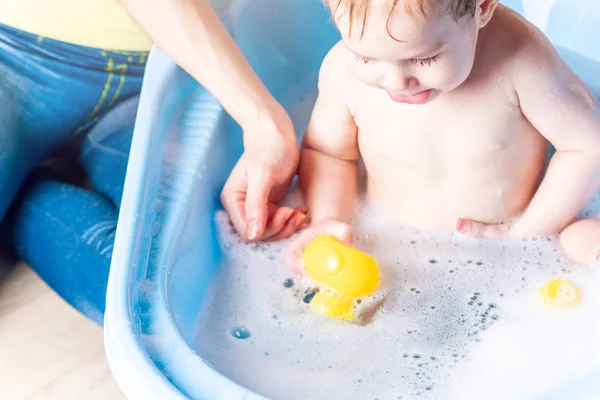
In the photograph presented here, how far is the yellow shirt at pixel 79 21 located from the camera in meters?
1.15

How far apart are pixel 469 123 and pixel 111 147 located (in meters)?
0.62

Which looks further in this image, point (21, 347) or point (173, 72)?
point (21, 347)

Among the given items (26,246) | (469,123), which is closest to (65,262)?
(26,246)

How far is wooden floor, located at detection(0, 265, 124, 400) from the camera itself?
3.79 ft

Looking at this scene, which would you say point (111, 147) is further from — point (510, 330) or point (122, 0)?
point (510, 330)

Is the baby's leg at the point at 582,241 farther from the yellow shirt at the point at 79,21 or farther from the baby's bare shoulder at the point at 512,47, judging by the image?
the yellow shirt at the point at 79,21

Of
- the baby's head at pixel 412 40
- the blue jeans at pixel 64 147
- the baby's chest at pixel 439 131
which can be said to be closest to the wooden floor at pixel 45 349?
the blue jeans at pixel 64 147

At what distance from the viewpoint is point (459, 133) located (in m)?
0.92

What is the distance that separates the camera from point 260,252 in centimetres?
100

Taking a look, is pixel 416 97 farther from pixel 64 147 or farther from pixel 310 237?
pixel 64 147

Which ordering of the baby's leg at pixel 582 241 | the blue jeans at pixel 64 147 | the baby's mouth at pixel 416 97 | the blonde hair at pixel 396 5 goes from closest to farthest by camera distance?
the blonde hair at pixel 396 5, the baby's mouth at pixel 416 97, the baby's leg at pixel 582 241, the blue jeans at pixel 64 147

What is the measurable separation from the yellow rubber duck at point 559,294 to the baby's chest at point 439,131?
0.17m

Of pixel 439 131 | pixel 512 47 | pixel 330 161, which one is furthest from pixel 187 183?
pixel 512 47

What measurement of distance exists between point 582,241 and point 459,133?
0.20m
